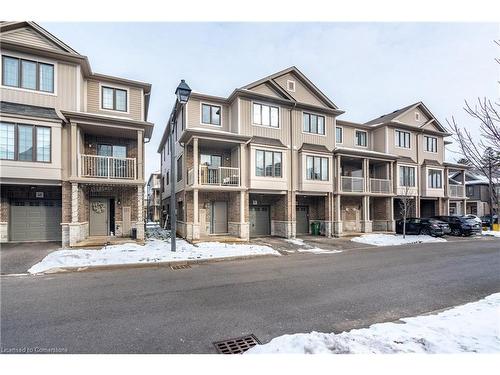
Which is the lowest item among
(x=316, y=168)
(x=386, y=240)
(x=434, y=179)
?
(x=386, y=240)

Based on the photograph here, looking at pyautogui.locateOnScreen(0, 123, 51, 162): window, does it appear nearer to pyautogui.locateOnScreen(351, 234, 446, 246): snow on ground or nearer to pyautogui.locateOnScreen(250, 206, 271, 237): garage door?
pyautogui.locateOnScreen(250, 206, 271, 237): garage door

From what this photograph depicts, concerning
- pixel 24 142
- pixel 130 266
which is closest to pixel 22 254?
pixel 24 142

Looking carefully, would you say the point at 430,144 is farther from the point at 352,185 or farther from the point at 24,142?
the point at 24,142

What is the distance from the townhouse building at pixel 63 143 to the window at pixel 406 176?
21.1m

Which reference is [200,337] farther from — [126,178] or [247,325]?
[126,178]

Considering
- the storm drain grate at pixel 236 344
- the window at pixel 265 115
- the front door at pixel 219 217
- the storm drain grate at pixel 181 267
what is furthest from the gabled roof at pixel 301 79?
the storm drain grate at pixel 236 344

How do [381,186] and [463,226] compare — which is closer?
[463,226]

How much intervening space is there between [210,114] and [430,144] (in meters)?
22.5

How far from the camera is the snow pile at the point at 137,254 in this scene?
370 inches

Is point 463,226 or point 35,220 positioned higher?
point 35,220

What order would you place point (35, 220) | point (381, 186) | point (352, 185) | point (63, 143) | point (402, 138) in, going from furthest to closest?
point (402, 138), point (381, 186), point (352, 185), point (35, 220), point (63, 143)

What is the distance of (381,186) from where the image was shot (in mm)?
22422

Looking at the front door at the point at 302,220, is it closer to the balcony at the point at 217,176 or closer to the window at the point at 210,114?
the balcony at the point at 217,176

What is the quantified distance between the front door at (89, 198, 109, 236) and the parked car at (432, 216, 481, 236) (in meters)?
25.6
